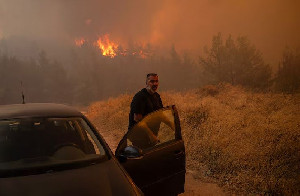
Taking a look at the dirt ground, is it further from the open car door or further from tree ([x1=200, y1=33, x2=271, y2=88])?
tree ([x1=200, y1=33, x2=271, y2=88])

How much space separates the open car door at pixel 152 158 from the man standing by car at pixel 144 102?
0.73 metres

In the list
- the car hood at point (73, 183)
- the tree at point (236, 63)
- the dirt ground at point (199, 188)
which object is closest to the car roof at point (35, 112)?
the car hood at point (73, 183)

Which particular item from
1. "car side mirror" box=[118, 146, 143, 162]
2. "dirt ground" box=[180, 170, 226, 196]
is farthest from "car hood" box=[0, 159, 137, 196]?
"dirt ground" box=[180, 170, 226, 196]

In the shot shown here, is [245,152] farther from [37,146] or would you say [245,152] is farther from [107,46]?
[107,46]

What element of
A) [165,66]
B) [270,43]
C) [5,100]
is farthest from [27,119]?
[165,66]

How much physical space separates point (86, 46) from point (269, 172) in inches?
3999

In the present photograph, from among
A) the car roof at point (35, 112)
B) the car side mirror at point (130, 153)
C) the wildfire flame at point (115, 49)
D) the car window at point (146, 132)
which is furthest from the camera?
the wildfire flame at point (115, 49)

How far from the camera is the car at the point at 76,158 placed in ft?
8.64

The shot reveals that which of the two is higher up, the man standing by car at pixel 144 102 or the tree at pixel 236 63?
the tree at pixel 236 63

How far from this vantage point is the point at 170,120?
4.67 meters

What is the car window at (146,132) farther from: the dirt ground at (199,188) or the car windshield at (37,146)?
the dirt ground at (199,188)

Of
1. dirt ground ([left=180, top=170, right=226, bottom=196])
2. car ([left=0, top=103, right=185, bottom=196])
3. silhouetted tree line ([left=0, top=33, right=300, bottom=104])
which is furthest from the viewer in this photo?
silhouetted tree line ([left=0, top=33, right=300, bottom=104])

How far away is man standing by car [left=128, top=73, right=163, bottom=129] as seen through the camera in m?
5.13

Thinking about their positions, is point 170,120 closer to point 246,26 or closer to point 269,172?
point 269,172
